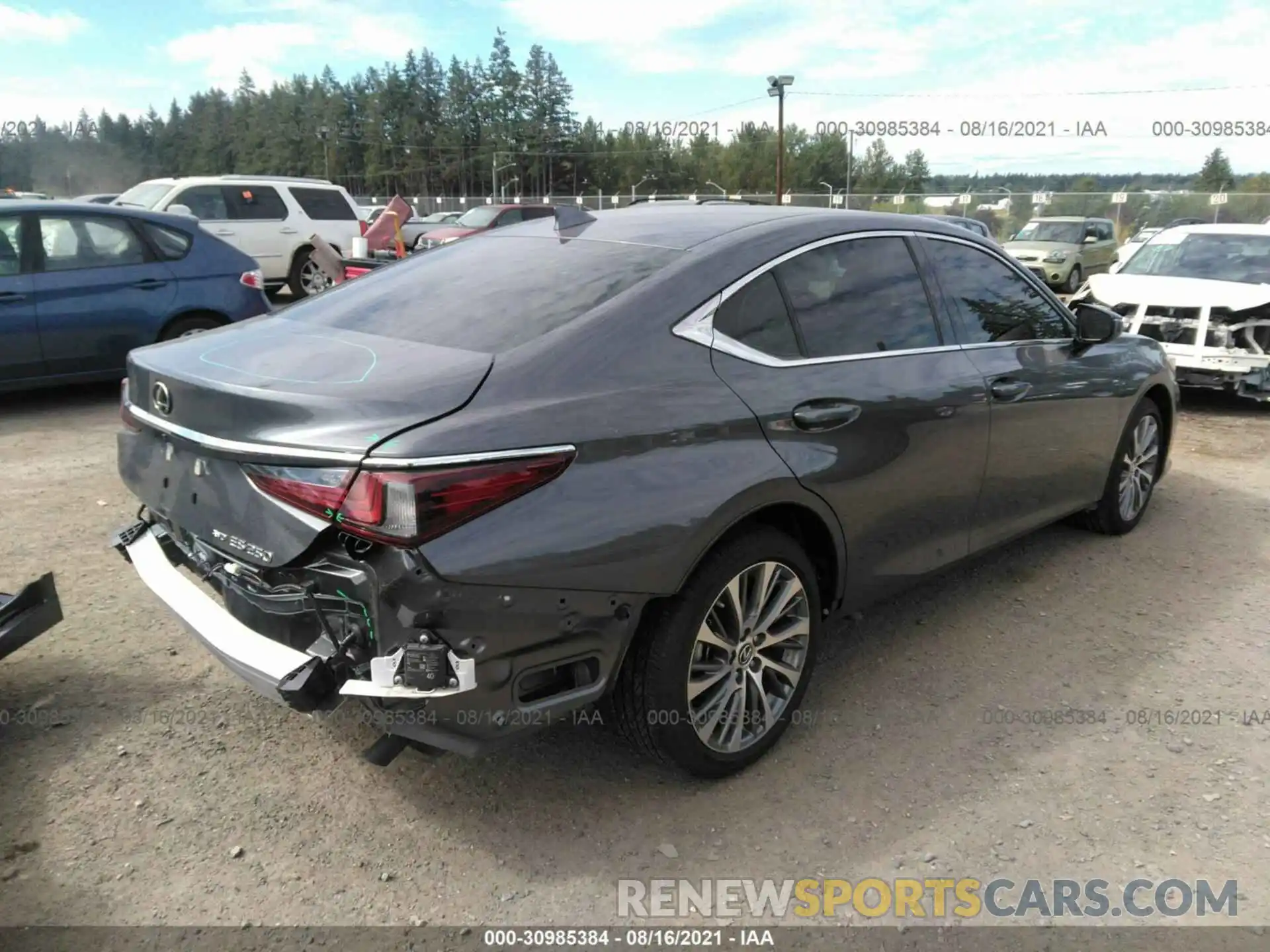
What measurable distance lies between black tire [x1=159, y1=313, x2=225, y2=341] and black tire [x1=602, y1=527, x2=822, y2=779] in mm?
6130

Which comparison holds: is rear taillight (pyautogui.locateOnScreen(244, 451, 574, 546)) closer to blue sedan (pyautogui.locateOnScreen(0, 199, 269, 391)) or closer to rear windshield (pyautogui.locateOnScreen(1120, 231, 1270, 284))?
blue sedan (pyautogui.locateOnScreen(0, 199, 269, 391))

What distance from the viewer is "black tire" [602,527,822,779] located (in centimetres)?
266

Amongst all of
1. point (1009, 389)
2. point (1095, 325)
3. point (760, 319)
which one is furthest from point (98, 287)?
point (1095, 325)

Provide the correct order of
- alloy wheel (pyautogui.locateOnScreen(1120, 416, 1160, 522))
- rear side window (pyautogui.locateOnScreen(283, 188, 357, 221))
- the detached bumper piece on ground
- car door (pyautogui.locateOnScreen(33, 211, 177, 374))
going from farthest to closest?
1. rear side window (pyautogui.locateOnScreen(283, 188, 357, 221))
2. car door (pyautogui.locateOnScreen(33, 211, 177, 374))
3. alloy wheel (pyautogui.locateOnScreen(1120, 416, 1160, 522))
4. the detached bumper piece on ground

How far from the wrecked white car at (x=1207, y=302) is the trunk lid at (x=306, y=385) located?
7.18 metres

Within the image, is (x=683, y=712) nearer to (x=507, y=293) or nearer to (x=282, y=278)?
(x=507, y=293)

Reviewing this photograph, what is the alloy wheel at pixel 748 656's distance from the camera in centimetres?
283

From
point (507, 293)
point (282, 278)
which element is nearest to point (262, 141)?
point (282, 278)

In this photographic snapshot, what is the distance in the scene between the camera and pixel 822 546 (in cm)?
321

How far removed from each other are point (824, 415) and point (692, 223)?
33.9 inches

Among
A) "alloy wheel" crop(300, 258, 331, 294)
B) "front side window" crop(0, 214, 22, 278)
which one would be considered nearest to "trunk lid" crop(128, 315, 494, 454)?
"front side window" crop(0, 214, 22, 278)

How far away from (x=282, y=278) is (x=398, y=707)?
517 inches

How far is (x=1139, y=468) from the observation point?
5.22m

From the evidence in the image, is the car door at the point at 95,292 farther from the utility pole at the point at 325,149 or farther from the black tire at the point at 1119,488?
the utility pole at the point at 325,149
